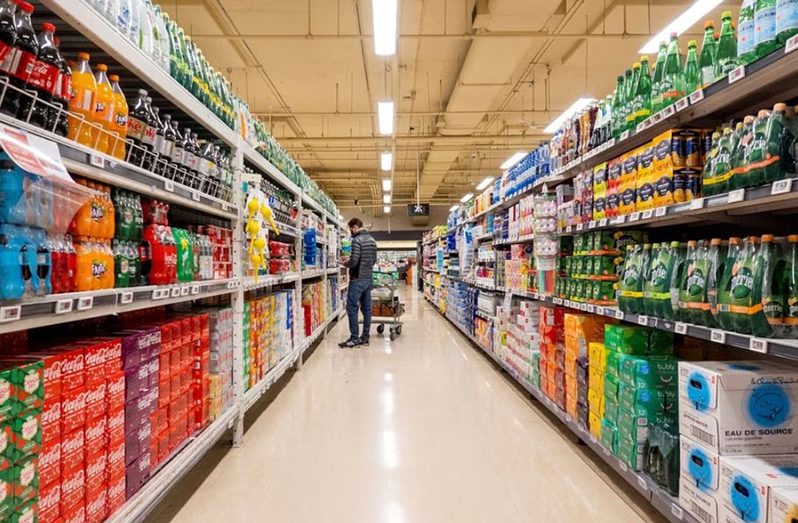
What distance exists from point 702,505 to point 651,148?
5.42ft

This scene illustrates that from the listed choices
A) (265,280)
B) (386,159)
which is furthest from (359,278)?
(386,159)

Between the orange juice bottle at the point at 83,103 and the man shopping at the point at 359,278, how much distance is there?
5.47 m

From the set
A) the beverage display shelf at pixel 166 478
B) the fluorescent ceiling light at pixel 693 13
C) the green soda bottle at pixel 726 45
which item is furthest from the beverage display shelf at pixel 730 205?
the fluorescent ceiling light at pixel 693 13

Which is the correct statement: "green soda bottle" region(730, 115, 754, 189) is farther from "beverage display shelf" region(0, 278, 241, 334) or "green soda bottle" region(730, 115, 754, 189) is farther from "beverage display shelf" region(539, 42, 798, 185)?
"beverage display shelf" region(0, 278, 241, 334)

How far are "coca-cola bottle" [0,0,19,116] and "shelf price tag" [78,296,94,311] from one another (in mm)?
572

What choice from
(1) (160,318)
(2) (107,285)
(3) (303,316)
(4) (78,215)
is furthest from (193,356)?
(3) (303,316)

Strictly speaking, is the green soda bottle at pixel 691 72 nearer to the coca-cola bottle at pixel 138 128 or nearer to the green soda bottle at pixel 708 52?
the green soda bottle at pixel 708 52

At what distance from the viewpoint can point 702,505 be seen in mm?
1852

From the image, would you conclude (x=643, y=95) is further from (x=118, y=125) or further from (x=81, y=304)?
(x=81, y=304)

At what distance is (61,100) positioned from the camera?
152 centimetres

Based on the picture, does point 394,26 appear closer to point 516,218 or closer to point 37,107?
point 516,218

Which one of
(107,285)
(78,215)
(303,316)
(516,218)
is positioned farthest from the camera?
(303,316)

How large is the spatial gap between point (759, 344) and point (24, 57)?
2478mm

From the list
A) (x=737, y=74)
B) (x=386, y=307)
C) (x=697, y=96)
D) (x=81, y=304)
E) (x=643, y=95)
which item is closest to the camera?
(x=81, y=304)
